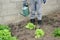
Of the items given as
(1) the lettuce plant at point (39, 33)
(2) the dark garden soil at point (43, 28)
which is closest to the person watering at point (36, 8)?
(2) the dark garden soil at point (43, 28)

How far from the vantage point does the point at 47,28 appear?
632cm

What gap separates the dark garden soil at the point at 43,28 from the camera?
5770 millimetres

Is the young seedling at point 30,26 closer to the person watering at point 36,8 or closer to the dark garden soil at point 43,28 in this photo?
the dark garden soil at point 43,28

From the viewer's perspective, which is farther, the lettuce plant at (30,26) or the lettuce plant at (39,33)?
the lettuce plant at (30,26)

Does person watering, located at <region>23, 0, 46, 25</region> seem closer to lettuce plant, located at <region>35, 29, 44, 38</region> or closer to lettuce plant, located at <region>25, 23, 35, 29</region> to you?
lettuce plant, located at <region>25, 23, 35, 29</region>

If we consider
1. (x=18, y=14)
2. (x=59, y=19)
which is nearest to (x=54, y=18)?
(x=59, y=19)

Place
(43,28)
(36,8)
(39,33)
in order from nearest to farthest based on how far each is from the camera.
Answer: (39,33), (43,28), (36,8)

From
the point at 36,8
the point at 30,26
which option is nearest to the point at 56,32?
the point at 30,26

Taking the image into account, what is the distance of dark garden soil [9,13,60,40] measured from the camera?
5.77m

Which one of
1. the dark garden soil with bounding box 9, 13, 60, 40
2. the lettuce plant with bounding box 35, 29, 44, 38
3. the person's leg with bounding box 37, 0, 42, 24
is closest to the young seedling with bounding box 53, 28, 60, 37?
the dark garden soil with bounding box 9, 13, 60, 40

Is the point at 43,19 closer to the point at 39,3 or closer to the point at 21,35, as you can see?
the point at 39,3

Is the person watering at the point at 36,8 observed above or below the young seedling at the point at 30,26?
above

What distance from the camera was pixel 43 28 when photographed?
629 centimetres

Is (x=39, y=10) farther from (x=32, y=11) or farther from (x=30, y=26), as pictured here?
(x=30, y=26)
